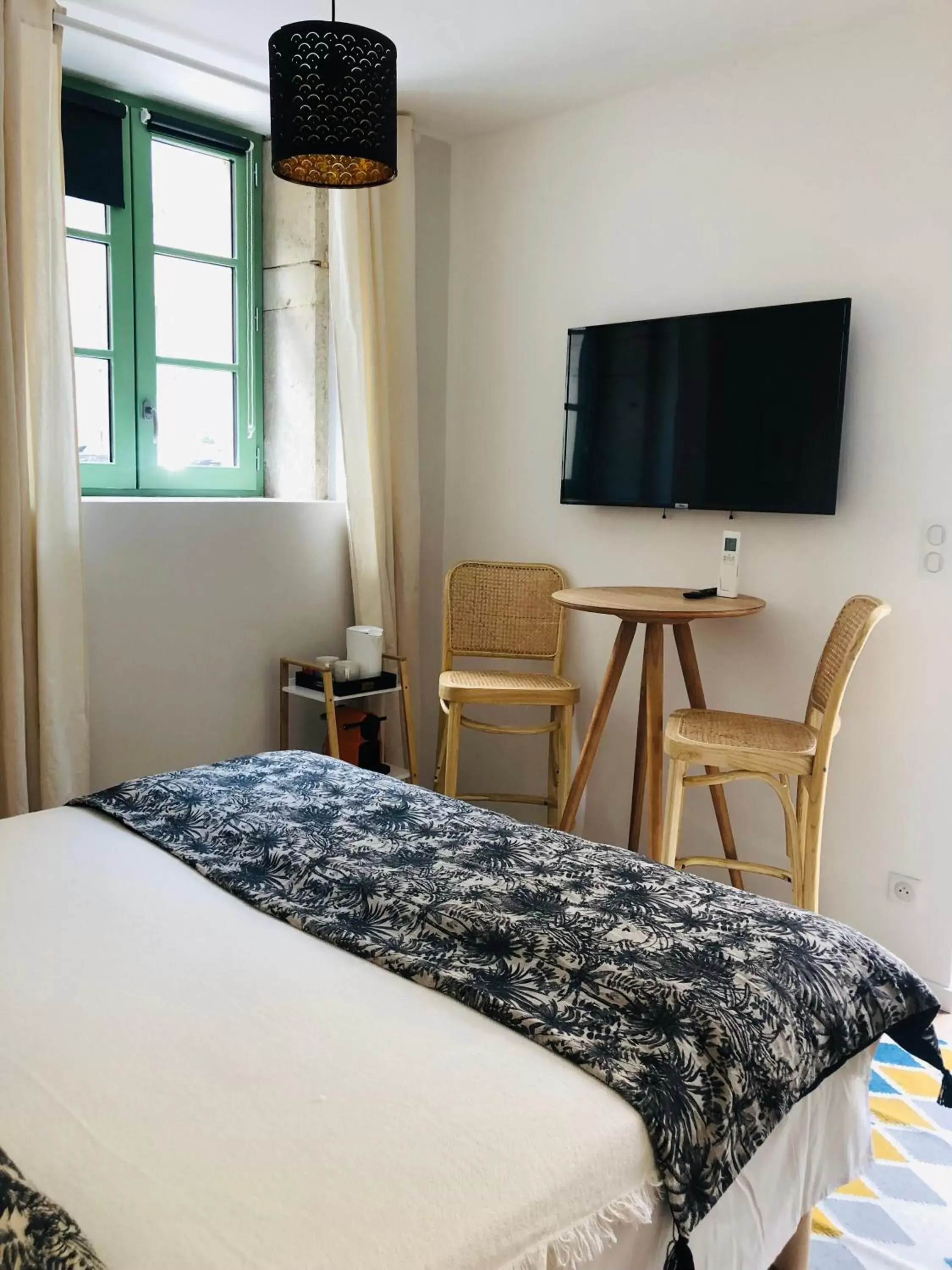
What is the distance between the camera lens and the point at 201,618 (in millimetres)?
3355

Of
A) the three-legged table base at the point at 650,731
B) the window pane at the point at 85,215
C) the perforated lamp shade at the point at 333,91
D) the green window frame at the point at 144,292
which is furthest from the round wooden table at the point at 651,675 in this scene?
the window pane at the point at 85,215

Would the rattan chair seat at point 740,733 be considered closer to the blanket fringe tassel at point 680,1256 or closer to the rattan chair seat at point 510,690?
the rattan chair seat at point 510,690

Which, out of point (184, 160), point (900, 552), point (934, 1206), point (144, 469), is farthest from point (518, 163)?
point (934, 1206)

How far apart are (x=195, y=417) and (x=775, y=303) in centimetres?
195

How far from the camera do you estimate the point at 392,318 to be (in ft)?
11.8

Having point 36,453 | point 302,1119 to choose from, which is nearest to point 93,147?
point 36,453

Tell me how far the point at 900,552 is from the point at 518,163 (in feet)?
6.35

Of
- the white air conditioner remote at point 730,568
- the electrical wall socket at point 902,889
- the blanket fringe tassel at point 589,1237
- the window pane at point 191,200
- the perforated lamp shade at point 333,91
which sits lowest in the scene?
the electrical wall socket at point 902,889

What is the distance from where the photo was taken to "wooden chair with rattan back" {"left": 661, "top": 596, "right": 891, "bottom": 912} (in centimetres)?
251

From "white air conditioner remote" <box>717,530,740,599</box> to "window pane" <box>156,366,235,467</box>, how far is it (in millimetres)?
1796

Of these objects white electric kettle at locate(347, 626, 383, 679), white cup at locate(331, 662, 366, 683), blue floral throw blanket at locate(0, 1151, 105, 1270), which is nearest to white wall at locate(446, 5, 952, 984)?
white electric kettle at locate(347, 626, 383, 679)

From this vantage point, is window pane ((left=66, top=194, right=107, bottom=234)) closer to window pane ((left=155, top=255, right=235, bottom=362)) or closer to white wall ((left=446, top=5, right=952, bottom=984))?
window pane ((left=155, top=255, right=235, bottom=362))

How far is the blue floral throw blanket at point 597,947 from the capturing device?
4.14 ft

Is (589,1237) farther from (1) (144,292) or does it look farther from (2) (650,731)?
(1) (144,292)
